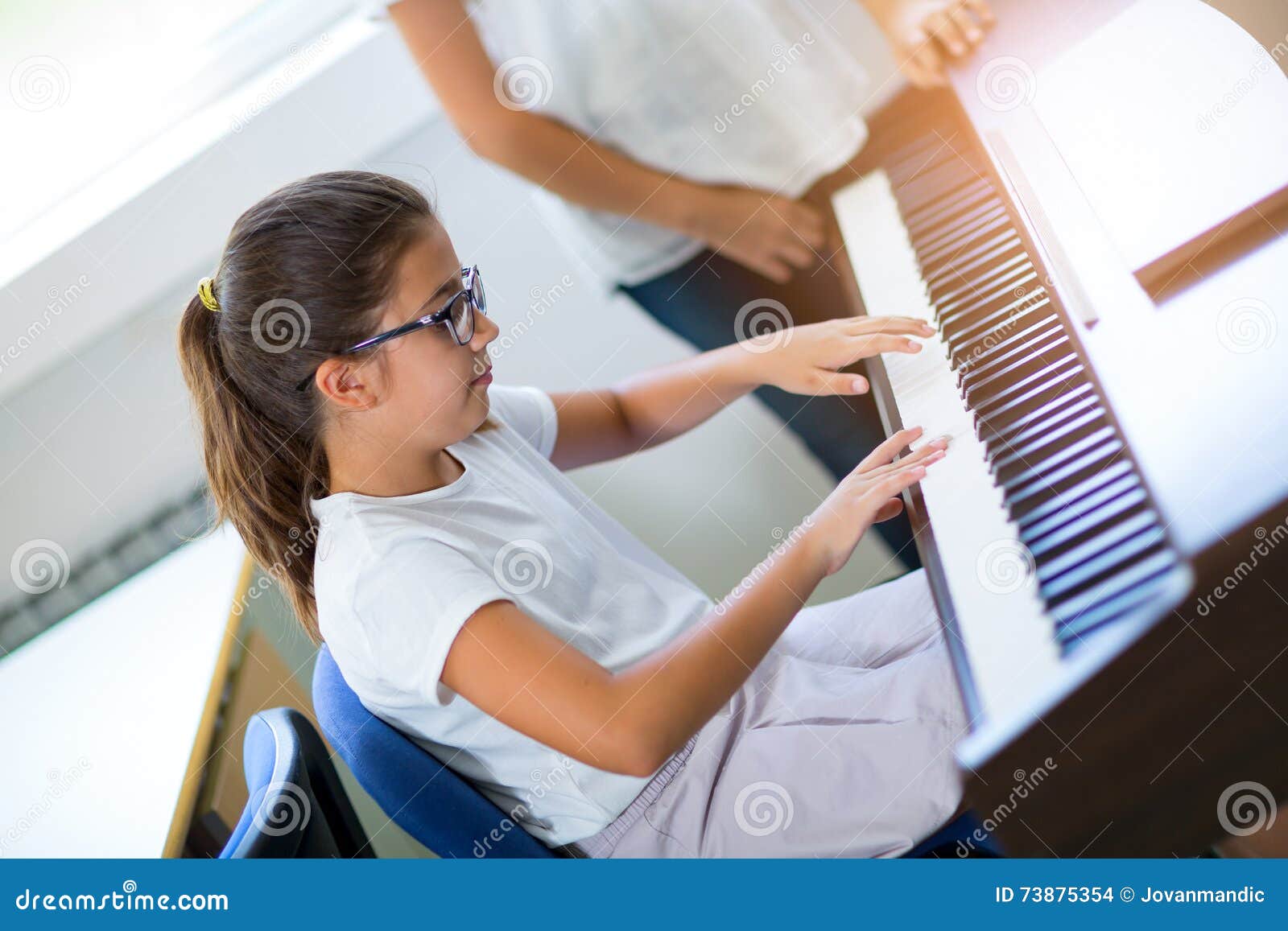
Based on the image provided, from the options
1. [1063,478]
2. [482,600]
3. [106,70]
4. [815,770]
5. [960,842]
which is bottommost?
[960,842]

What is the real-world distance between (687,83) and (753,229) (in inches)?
7.5

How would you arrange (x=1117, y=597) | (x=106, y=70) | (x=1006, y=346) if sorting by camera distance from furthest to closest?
(x=106, y=70), (x=1006, y=346), (x=1117, y=597)

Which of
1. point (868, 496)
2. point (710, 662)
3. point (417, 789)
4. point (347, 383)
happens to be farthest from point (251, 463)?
point (868, 496)

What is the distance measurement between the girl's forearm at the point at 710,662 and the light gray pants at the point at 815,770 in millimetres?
75

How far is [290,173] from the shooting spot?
163 centimetres

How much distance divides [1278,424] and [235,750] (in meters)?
1.21

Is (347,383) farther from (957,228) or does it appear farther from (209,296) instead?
(957,228)

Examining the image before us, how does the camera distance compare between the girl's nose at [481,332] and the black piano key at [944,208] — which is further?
the black piano key at [944,208]

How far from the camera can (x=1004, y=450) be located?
865mm

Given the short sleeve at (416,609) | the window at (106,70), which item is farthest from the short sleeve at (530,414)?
the window at (106,70)

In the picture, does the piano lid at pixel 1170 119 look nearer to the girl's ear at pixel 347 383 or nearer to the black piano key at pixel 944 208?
the black piano key at pixel 944 208

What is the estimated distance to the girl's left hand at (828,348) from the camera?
1020 millimetres
